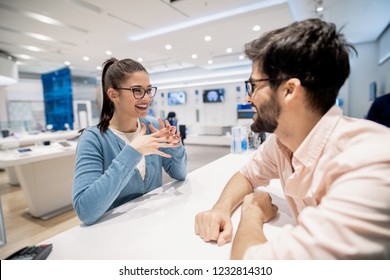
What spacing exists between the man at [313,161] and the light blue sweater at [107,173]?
0.38 meters

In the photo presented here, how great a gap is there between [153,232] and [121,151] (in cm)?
36

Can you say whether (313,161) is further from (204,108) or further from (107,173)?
(204,108)

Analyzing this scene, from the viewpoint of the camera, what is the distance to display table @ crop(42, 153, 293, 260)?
65 cm

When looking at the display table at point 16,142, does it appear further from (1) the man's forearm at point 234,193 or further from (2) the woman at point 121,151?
(1) the man's forearm at point 234,193

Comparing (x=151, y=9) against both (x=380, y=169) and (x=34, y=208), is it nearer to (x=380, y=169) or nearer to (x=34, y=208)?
(x=34, y=208)

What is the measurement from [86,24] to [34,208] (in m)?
3.29

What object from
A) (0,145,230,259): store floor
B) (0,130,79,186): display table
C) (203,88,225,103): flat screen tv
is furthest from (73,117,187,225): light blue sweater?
(203,88,225,103): flat screen tv

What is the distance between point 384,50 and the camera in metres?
5.40

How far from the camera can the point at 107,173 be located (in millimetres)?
868

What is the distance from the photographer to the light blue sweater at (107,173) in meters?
0.83

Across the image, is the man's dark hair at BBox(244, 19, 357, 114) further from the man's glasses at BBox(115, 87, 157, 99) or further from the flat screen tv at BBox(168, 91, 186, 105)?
the flat screen tv at BBox(168, 91, 186, 105)

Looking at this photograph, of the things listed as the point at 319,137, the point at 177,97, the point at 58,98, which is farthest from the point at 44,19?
the point at 177,97

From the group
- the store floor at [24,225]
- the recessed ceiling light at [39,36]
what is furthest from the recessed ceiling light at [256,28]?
the recessed ceiling light at [39,36]

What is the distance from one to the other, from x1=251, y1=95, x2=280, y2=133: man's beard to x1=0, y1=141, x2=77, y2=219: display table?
8.99 ft
